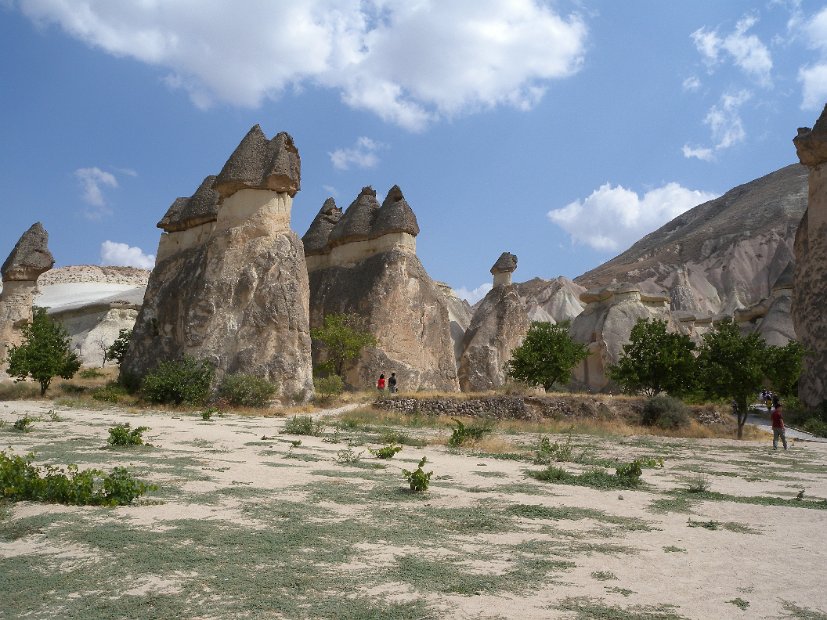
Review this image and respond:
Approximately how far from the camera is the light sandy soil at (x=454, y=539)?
3697 millimetres

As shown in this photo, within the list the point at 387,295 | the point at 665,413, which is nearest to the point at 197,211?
the point at 387,295

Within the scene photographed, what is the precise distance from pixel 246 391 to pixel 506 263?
21.5 m

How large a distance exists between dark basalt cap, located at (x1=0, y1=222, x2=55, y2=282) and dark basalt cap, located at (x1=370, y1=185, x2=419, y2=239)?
15.2m

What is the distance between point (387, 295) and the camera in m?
27.7

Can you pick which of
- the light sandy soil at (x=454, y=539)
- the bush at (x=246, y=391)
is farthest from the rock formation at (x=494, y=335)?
the light sandy soil at (x=454, y=539)

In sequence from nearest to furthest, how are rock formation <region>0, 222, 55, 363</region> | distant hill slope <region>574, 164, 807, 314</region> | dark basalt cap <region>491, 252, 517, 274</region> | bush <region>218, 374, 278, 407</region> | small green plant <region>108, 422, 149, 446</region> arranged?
small green plant <region>108, 422, 149, 446</region>, bush <region>218, 374, 278, 407</region>, rock formation <region>0, 222, 55, 363</region>, dark basalt cap <region>491, 252, 517, 274</region>, distant hill slope <region>574, 164, 807, 314</region>

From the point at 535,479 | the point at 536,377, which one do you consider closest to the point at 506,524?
the point at 535,479

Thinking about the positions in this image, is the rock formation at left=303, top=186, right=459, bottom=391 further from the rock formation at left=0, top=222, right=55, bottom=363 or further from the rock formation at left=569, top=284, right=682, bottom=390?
the rock formation at left=569, top=284, right=682, bottom=390

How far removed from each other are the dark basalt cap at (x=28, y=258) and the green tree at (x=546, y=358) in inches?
856

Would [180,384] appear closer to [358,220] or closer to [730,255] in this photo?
[358,220]

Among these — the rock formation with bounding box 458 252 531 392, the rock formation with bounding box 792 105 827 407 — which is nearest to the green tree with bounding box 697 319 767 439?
the rock formation with bounding box 792 105 827 407

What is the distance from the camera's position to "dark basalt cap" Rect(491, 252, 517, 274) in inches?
1475

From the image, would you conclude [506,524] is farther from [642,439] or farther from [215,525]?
[642,439]

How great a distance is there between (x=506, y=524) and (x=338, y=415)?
13059 millimetres
